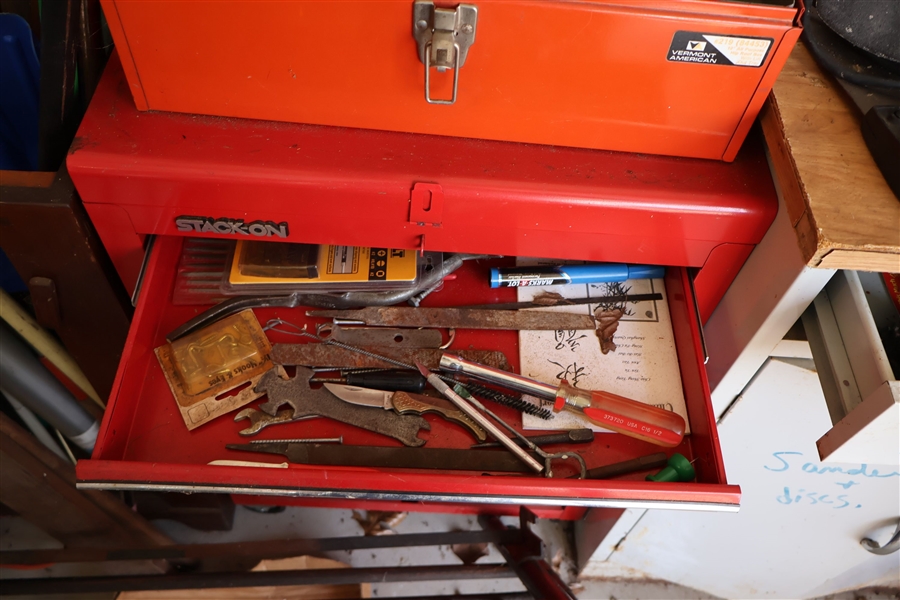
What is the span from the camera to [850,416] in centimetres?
60

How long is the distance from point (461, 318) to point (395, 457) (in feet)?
0.63

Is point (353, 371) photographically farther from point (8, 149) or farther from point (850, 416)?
Answer: point (8, 149)

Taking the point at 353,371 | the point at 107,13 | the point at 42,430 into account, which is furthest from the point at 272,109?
the point at 42,430

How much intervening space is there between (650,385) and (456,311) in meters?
0.25

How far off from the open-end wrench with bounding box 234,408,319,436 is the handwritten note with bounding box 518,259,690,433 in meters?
0.26

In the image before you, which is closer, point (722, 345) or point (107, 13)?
point (107, 13)

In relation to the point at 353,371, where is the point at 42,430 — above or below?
below

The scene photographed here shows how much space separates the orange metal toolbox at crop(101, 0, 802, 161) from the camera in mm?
612

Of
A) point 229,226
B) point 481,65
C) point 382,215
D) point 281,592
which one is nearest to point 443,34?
point 481,65

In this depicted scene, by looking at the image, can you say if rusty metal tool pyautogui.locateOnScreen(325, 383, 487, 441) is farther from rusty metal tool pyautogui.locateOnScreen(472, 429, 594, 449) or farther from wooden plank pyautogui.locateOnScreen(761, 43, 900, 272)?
wooden plank pyautogui.locateOnScreen(761, 43, 900, 272)

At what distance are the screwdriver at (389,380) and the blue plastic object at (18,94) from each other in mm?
610

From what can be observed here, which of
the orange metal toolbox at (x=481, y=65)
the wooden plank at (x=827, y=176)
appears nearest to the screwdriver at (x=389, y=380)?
the orange metal toolbox at (x=481, y=65)

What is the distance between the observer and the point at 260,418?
29.2 inches

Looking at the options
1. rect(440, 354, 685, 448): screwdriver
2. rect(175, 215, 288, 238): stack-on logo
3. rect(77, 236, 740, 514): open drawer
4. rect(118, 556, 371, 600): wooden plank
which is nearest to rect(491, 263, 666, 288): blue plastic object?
rect(77, 236, 740, 514): open drawer
